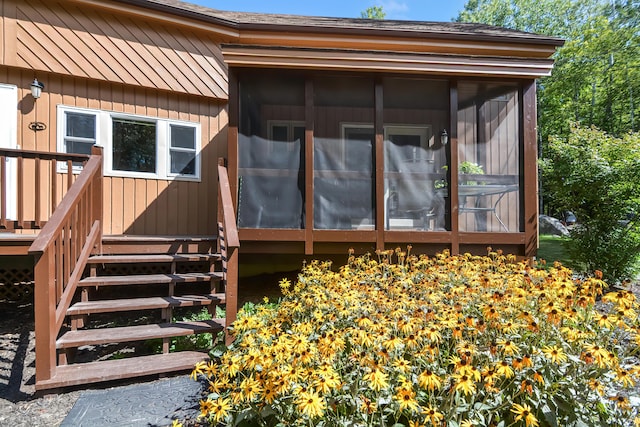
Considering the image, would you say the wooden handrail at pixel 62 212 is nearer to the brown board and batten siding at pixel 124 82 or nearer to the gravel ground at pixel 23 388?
the gravel ground at pixel 23 388

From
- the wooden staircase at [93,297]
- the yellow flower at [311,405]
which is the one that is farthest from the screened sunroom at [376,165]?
the yellow flower at [311,405]

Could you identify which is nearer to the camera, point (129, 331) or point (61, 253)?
point (61, 253)

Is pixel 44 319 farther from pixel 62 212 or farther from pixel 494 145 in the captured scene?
pixel 494 145

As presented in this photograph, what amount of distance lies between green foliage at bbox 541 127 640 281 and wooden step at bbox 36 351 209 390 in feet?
19.6

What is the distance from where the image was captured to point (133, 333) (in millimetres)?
2975

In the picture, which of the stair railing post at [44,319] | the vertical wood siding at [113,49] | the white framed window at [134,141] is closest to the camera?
the stair railing post at [44,319]

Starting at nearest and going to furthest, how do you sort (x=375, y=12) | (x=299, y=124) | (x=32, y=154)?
(x=32, y=154), (x=299, y=124), (x=375, y=12)

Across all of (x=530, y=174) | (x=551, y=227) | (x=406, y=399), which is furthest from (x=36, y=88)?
(x=551, y=227)

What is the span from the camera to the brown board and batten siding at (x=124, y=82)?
478cm

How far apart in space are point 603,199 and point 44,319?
7187 millimetres

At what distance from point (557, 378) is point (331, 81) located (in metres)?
4.35

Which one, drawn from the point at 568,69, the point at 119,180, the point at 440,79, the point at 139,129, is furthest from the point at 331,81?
the point at 568,69

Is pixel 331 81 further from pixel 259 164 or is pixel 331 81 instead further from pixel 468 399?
pixel 468 399

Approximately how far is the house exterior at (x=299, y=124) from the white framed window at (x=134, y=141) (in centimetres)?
2
